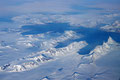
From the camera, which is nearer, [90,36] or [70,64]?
[70,64]

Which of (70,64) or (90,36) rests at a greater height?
(90,36)

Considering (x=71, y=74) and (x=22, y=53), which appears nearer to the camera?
(x=71, y=74)

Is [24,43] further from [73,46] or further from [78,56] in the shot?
[78,56]

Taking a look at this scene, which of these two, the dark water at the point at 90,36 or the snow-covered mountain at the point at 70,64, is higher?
the dark water at the point at 90,36

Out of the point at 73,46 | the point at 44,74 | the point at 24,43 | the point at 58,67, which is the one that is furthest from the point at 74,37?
the point at 44,74

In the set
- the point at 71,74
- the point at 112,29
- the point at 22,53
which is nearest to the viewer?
the point at 71,74

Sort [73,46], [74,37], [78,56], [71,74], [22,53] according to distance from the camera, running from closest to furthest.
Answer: [71,74] < [78,56] < [22,53] < [73,46] < [74,37]

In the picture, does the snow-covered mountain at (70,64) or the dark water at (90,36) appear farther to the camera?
the dark water at (90,36)

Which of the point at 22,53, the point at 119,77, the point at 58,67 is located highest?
the point at 22,53

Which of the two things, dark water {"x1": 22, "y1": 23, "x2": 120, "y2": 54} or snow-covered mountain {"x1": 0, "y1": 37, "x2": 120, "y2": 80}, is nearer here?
snow-covered mountain {"x1": 0, "y1": 37, "x2": 120, "y2": 80}

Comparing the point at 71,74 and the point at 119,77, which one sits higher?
the point at 71,74

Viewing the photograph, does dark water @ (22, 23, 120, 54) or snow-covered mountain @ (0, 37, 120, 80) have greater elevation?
dark water @ (22, 23, 120, 54)
